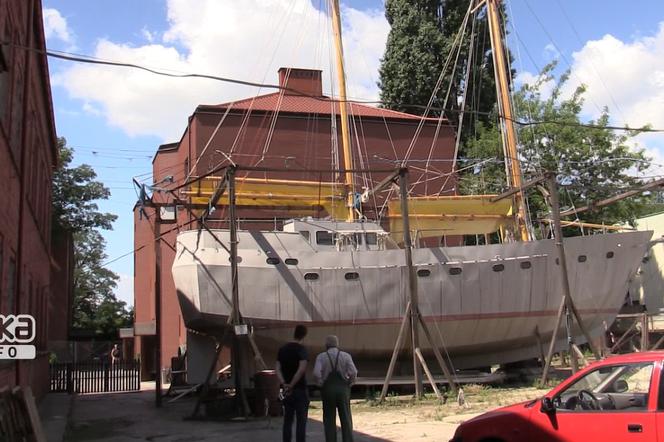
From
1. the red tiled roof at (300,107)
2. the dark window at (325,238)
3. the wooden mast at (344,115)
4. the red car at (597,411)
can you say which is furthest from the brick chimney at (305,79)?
the red car at (597,411)

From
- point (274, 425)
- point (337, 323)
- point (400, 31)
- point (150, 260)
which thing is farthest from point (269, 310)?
point (400, 31)

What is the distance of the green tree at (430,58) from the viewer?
128 feet

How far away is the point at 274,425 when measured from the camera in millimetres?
13195

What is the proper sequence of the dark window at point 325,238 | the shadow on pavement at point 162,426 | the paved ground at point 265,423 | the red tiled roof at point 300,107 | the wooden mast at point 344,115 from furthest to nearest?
the red tiled roof at point 300,107 < the wooden mast at point 344,115 < the dark window at point 325,238 < the shadow on pavement at point 162,426 < the paved ground at point 265,423

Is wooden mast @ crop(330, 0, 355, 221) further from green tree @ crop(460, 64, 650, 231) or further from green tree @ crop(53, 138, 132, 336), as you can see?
green tree @ crop(53, 138, 132, 336)

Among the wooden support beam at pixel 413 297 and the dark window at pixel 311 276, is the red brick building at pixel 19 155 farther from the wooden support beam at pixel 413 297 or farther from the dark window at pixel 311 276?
the wooden support beam at pixel 413 297

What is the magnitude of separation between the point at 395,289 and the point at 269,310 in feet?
12.4

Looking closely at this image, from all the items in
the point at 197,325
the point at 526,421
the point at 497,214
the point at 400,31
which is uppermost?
the point at 400,31

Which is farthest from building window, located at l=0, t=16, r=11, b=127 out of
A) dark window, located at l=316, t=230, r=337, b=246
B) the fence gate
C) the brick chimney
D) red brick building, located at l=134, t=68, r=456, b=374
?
the brick chimney

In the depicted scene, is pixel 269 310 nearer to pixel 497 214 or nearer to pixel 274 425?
pixel 274 425

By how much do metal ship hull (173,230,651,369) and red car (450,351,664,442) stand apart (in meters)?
12.4

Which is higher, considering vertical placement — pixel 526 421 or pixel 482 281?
pixel 482 281

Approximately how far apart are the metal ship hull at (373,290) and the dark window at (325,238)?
51cm

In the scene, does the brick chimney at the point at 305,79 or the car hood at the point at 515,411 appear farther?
the brick chimney at the point at 305,79
